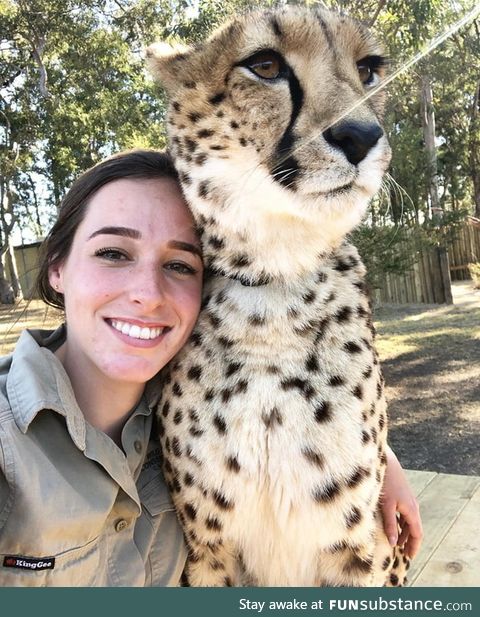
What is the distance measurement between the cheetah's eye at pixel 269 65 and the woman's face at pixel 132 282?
0.89 feet

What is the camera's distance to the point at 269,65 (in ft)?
3.65

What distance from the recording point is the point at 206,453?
1.13m

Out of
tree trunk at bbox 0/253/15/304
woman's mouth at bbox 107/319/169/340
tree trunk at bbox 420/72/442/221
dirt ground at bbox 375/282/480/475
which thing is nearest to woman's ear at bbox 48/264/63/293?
woman's mouth at bbox 107/319/169/340

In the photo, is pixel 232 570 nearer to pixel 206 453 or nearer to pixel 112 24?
pixel 206 453

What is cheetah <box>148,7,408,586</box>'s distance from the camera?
3.57 ft

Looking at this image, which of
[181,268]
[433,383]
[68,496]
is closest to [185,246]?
[181,268]

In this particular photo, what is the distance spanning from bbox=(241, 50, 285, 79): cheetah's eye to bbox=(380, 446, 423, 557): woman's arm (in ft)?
2.92

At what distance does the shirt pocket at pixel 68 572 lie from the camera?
99cm

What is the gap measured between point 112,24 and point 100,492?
431 cm

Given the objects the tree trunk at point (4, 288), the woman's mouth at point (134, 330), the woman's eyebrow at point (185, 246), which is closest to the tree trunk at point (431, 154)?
the woman's eyebrow at point (185, 246)

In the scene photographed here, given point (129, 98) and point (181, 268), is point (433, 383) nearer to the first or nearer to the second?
point (129, 98)

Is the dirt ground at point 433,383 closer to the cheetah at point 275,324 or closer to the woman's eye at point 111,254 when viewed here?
the cheetah at point 275,324

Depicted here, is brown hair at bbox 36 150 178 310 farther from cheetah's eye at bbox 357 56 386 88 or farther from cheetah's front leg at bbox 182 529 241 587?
cheetah's front leg at bbox 182 529 241 587

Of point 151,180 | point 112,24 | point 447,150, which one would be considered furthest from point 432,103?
point 151,180
